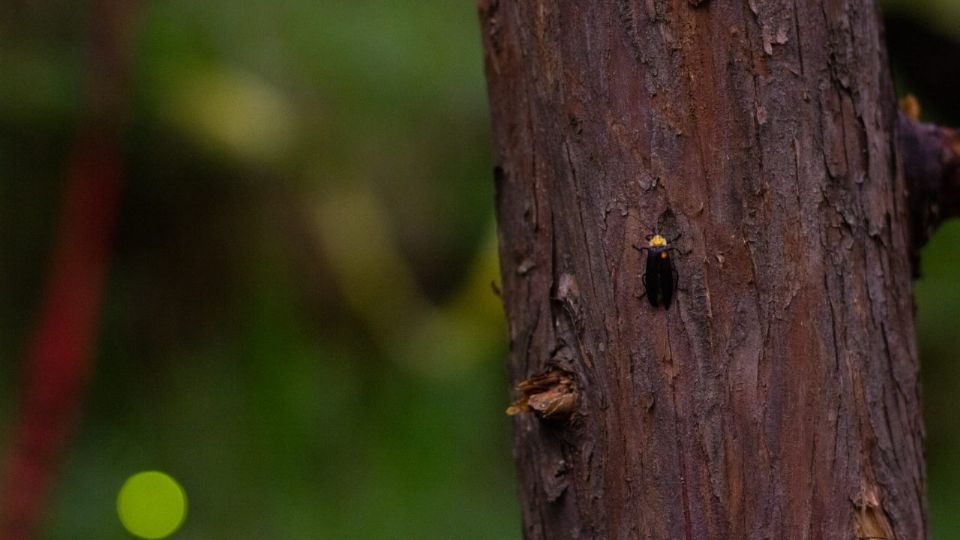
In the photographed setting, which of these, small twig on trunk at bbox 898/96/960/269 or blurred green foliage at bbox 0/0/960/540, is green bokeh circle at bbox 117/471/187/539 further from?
small twig on trunk at bbox 898/96/960/269

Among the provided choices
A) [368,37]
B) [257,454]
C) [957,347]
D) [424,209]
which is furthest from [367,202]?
[957,347]

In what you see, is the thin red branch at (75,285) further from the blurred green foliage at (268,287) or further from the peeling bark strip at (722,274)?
the peeling bark strip at (722,274)

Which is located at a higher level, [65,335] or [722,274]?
[722,274]

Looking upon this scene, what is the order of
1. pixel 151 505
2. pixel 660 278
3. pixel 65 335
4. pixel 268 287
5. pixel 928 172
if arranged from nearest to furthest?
pixel 660 278, pixel 928 172, pixel 65 335, pixel 151 505, pixel 268 287

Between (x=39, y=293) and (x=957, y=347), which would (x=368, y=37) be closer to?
(x=39, y=293)

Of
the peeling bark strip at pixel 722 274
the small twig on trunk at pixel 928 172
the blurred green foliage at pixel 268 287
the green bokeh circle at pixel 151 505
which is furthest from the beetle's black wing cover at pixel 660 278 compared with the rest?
the green bokeh circle at pixel 151 505

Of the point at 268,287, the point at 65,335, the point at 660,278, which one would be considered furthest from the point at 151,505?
the point at 660,278

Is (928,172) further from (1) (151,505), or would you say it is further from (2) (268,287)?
(1) (151,505)
